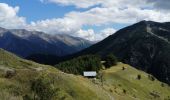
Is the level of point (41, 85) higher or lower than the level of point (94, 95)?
higher

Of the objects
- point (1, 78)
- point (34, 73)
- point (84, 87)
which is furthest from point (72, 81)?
point (1, 78)

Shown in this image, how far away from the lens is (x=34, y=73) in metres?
119

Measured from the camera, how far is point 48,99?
76938 millimetres

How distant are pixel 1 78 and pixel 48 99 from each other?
42436 mm

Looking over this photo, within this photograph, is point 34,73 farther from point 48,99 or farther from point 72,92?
point 48,99

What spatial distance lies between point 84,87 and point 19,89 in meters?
29.6

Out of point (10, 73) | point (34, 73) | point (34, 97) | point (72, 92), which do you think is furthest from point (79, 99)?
point (34, 97)

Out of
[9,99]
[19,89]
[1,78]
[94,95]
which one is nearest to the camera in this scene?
[9,99]

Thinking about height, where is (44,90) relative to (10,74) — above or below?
below

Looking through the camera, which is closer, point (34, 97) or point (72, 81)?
point (34, 97)

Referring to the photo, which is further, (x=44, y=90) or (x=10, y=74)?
(x=10, y=74)

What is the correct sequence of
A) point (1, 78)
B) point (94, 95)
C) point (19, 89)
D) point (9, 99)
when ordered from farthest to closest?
1. point (94, 95)
2. point (1, 78)
3. point (19, 89)
4. point (9, 99)

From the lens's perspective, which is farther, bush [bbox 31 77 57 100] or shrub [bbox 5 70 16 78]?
shrub [bbox 5 70 16 78]

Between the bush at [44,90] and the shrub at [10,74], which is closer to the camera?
Answer: the bush at [44,90]
